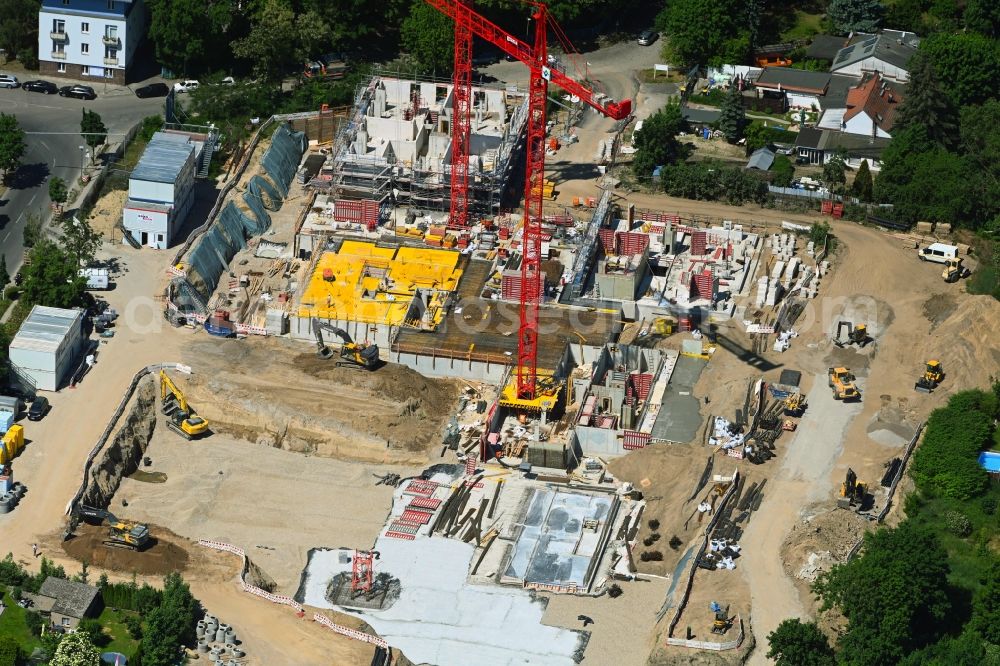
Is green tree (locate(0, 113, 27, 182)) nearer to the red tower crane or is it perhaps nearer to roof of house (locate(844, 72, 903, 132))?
the red tower crane

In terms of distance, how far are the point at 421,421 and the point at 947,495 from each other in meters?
32.5

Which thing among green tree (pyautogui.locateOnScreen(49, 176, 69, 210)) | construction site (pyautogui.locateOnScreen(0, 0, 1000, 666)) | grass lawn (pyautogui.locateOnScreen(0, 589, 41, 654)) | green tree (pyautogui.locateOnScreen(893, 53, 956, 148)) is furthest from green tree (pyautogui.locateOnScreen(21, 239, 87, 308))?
green tree (pyautogui.locateOnScreen(893, 53, 956, 148))

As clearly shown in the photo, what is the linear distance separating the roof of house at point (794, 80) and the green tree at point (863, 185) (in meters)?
15.2

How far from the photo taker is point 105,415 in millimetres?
127375

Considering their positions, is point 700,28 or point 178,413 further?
point 700,28

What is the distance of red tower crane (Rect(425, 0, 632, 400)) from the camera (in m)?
129

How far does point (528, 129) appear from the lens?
448 ft

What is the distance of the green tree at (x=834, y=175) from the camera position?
15400cm

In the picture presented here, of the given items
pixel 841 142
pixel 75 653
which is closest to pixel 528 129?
pixel 841 142

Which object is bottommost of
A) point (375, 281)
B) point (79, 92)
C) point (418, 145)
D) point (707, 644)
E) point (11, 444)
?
point (11, 444)

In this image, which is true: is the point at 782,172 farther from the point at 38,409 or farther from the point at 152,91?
the point at 38,409

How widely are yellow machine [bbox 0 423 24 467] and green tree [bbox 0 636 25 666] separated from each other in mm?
18266

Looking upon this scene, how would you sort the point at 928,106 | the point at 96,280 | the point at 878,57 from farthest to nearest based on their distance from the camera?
the point at 878,57 < the point at 928,106 < the point at 96,280

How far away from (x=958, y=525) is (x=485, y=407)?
31292 mm
